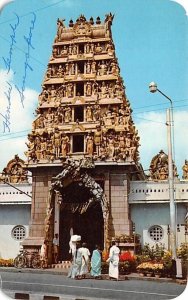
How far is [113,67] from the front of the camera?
1709 centimetres

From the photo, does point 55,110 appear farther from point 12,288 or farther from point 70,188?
point 12,288

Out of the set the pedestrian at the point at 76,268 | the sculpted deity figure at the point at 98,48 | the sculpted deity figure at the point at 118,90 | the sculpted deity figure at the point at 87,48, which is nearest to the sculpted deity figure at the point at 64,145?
the sculpted deity figure at the point at 118,90

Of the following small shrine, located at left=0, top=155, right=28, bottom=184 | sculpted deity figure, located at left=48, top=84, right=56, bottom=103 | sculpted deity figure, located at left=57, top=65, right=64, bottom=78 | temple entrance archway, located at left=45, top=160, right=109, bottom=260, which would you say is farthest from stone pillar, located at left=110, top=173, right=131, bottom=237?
sculpted deity figure, located at left=57, top=65, right=64, bottom=78

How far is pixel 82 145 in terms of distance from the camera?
16.7 m

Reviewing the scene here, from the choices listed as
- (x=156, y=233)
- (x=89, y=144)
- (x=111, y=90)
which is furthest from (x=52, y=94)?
(x=156, y=233)

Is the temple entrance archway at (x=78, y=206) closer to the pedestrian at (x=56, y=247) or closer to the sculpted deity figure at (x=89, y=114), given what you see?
the pedestrian at (x=56, y=247)

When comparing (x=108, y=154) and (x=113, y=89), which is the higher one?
(x=113, y=89)

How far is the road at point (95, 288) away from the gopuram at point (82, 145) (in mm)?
3682

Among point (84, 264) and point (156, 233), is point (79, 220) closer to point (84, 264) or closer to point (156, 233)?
point (156, 233)

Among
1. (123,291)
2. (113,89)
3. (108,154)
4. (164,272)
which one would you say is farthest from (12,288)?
(113,89)

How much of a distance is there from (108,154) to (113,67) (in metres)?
3.88

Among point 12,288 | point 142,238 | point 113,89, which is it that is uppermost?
point 113,89

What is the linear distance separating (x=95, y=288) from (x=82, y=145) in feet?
24.4

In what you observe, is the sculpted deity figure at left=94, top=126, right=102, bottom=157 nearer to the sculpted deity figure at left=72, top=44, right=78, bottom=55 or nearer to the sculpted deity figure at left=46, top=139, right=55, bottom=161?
the sculpted deity figure at left=46, top=139, right=55, bottom=161
